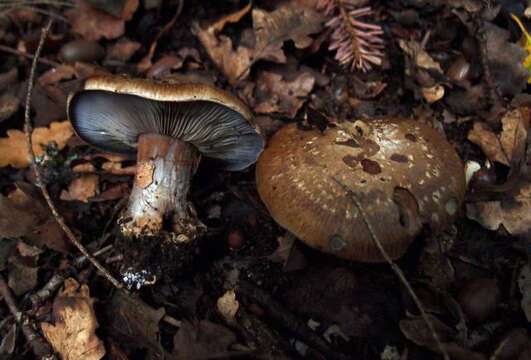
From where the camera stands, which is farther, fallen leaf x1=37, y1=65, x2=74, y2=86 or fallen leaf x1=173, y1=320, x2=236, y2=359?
fallen leaf x1=37, y1=65, x2=74, y2=86

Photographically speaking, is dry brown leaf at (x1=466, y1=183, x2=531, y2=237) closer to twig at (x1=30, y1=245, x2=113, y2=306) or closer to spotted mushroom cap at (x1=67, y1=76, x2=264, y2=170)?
spotted mushroom cap at (x1=67, y1=76, x2=264, y2=170)

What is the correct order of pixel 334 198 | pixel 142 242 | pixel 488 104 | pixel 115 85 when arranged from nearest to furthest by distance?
pixel 115 85 < pixel 334 198 < pixel 142 242 < pixel 488 104

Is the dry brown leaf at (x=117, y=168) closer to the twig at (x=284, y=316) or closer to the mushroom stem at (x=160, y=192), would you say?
the mushroom stem at (x=160, y=192)

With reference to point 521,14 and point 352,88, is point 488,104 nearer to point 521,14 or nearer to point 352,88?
point 521,14

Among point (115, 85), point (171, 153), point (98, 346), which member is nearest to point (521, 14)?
point (171, 153)

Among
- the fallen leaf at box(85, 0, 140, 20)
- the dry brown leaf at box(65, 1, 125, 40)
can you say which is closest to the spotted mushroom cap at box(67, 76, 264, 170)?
the dry brown leaf at box(65, 1, 125, 40)

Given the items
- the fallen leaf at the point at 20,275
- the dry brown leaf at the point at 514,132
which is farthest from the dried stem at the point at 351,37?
the fallen leaf at the point at 20,275

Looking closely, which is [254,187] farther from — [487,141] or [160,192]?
[487,141]
